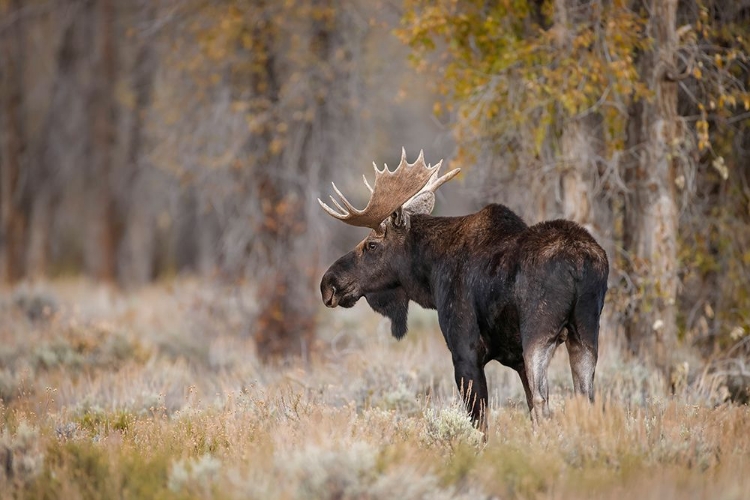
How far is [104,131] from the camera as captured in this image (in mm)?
23016

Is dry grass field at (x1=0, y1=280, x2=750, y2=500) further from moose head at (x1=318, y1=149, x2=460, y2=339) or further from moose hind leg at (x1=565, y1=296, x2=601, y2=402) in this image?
moose head at (x1=318, y1=149, x2=460, y2=339)

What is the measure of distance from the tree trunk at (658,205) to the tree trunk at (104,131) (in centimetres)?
1609

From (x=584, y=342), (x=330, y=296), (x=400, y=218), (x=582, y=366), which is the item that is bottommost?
(x=582, y=366)

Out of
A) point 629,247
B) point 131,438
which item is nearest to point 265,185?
point 629,247

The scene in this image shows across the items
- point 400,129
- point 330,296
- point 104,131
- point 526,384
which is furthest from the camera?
point 400,129

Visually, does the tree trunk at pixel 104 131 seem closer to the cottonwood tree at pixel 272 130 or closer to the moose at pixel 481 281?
the cottonwood tree at pixel 272 130

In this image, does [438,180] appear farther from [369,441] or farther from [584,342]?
[369,441]

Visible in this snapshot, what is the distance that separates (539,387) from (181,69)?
9980mm

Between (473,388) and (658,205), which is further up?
(658,205)

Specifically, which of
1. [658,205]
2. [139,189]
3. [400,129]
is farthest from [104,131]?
[658,205]

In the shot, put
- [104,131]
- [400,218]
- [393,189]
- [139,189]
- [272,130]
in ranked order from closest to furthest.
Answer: [393,189] → [400,218] → [272,130] → [104,131] → [139,189]

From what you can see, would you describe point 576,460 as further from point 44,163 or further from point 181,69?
point 44,163

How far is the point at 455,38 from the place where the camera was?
9.84 m

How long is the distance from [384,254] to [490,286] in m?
1.18
